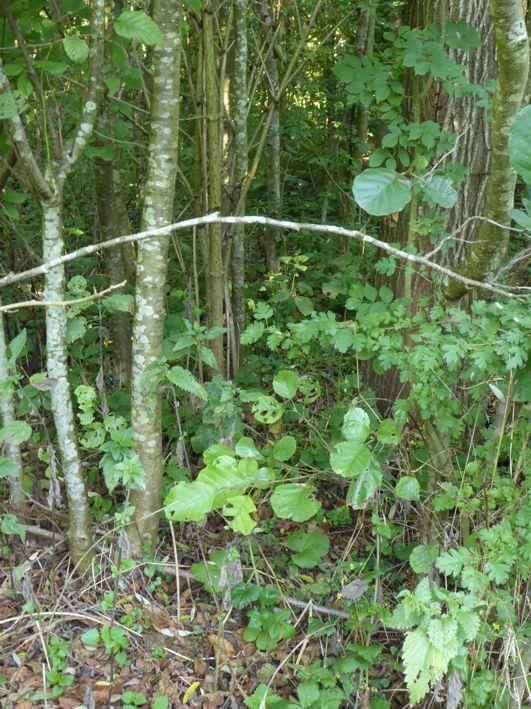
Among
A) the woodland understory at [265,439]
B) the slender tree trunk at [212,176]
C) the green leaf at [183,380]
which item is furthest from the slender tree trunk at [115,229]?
the green leaf at [183,380]

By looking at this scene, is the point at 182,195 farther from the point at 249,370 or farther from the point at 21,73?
the point at 21,73

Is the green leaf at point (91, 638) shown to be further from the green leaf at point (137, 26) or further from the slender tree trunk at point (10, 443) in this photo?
the green leaf at point (137, 26)

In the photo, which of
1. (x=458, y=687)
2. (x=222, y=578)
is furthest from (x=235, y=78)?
(x=458, y=687)

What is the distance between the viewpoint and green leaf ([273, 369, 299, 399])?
2578mm

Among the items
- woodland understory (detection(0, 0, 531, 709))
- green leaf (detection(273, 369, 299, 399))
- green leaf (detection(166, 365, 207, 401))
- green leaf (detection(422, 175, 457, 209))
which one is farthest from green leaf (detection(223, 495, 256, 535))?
green leaf (detection(422, 175, 457, 209))

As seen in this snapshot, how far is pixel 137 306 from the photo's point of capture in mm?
2896

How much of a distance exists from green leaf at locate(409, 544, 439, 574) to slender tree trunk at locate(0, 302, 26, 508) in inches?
64.8

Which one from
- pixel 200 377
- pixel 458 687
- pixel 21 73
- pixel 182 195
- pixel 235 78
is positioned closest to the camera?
pixel 458 687

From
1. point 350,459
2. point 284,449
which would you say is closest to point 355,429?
point 350,459

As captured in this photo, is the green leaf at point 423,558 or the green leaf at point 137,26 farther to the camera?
the green leaf at point 423,558

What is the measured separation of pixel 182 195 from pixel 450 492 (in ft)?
14.7

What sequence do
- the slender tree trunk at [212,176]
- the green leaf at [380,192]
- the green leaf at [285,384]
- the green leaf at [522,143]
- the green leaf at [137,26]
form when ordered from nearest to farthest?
the green leaf at [522,143] → the green leaf at [380,192] → the green leaf at [137,26] → the green leaf at [285,384] → the slender tree trunk at [212,176]

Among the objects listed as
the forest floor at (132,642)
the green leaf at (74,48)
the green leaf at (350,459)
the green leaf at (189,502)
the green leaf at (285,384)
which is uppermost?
the green leaf at (74,48)

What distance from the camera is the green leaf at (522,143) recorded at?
1.46m
